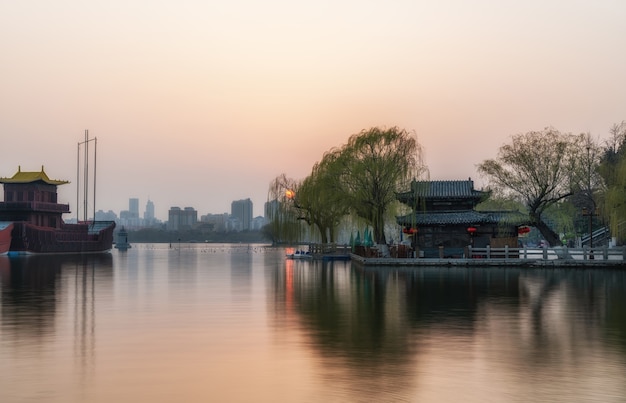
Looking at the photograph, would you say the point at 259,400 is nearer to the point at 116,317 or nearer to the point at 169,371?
the point at 169,371

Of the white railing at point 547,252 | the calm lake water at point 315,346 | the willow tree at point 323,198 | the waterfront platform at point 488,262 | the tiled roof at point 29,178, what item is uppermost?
the tiled roof at point 29,178

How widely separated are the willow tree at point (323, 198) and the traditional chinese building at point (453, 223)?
5512 millimetres

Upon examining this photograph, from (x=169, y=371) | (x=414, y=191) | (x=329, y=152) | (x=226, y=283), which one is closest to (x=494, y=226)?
(x=414, y=191)

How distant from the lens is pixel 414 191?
181ft

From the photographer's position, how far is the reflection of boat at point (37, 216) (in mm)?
93625

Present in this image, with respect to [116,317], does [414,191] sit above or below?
above

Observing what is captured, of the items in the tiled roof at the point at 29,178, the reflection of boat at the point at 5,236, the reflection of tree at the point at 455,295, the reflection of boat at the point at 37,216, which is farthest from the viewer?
the tiled roof at the point at 29,178

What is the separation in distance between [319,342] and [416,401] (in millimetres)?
5383

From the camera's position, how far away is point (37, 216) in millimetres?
96938

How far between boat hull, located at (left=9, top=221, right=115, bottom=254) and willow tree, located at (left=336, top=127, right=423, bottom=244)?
51.8 metres

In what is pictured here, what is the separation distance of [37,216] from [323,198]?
2061 inches

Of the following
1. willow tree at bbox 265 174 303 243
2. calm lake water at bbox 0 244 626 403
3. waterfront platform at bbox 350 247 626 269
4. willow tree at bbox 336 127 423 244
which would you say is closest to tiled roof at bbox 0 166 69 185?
willow tree at bbox 265 174 303 243

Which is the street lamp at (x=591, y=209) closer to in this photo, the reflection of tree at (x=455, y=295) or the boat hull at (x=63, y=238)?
the reflection of tree at (x=455, y=295)

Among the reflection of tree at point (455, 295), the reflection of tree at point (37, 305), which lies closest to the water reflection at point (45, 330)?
the reflection of tree at point (37, 305)
